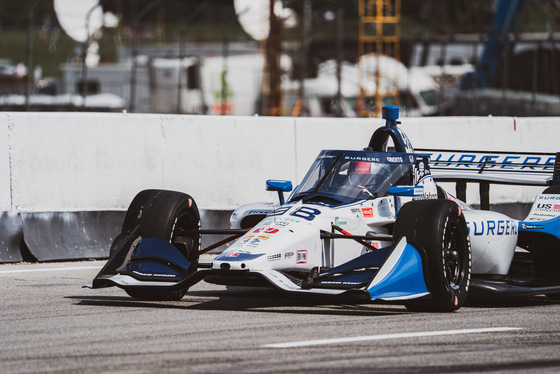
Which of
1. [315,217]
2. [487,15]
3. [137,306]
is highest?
[487,15]

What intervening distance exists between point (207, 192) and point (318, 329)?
568 cm

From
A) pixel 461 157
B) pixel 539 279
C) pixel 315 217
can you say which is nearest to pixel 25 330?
pixel 315 217

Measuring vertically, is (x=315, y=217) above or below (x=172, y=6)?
below

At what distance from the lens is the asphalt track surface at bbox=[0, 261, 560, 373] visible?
6.35m

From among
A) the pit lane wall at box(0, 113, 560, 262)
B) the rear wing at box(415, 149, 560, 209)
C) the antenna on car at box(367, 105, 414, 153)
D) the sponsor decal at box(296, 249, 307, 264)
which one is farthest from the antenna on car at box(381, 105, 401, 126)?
the pit lane wall at box(0, 113, 560, 262)

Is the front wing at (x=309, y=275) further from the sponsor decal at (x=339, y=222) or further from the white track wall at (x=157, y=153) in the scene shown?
the white track wall at (x=157, y=153)

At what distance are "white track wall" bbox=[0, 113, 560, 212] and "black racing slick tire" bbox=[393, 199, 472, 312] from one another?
462 cm

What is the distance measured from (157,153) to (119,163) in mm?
447

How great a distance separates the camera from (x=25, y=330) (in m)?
7.52

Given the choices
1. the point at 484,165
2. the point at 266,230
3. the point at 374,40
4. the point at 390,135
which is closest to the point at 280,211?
the point at 266,230

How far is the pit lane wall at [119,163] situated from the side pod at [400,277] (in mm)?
4736

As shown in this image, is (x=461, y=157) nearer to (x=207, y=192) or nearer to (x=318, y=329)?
(x=207, y=192)

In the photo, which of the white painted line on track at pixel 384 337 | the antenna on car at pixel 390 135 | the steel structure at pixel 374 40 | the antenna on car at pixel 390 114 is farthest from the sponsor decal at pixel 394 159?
the steel structure at pixel 374 40

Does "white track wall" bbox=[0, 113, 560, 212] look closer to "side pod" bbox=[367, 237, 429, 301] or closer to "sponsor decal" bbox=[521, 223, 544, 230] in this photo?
"sponsor decal" bbox=[521, 223, 544, 230]
